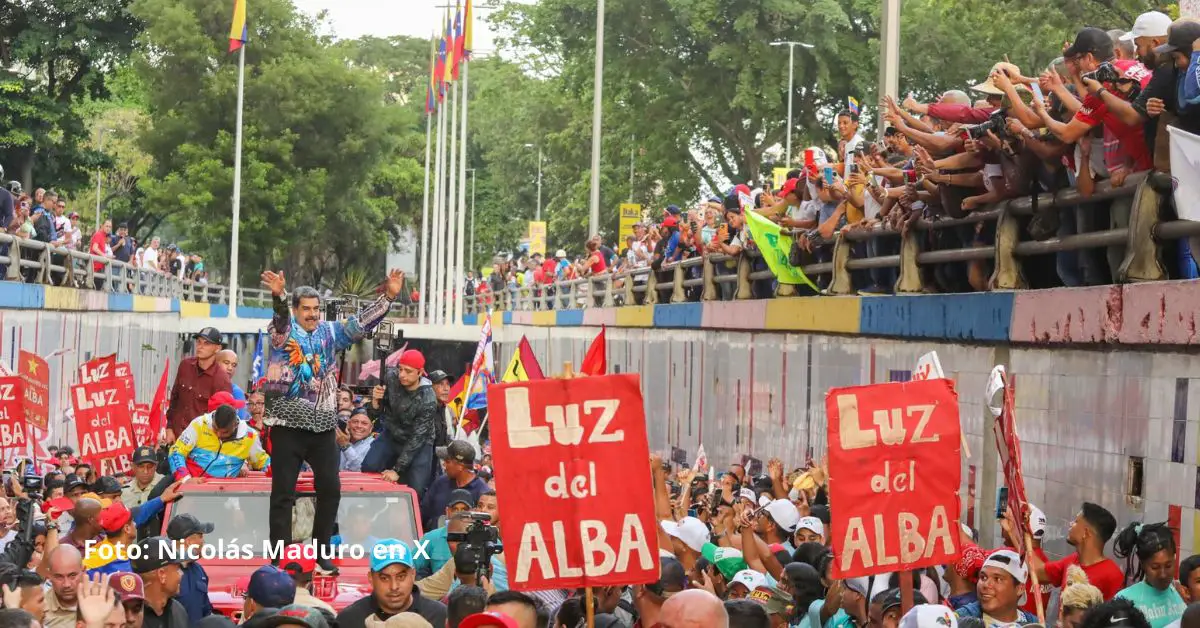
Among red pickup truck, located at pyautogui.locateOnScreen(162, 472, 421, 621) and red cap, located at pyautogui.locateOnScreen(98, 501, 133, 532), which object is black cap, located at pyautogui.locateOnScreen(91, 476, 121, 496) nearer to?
red pickup truck, located at pyautogui.locateOnScreen(162, 472, 421, 621)

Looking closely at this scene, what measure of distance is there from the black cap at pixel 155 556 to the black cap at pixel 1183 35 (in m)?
5.66

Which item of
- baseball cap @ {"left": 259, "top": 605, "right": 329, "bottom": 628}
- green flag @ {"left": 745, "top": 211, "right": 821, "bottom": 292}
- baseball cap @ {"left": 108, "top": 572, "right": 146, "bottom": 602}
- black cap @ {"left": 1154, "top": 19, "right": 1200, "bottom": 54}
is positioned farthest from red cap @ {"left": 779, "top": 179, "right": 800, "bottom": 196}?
baseball cap @ {"left": 259, "top": 605, "right": 329, "bottom": 628}

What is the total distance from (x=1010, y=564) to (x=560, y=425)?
2296 millimetres

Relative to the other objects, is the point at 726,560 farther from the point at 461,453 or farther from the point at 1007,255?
the point at 1007,255

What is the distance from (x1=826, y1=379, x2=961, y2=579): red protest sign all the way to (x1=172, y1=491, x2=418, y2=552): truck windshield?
3985 mm

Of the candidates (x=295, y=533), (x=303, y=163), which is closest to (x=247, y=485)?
(x=295, y=533)

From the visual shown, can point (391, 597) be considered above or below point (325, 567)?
above

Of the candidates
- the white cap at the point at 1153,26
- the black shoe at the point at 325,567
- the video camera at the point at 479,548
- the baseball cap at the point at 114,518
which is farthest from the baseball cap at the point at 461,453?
the white cap at the point at 1153,26

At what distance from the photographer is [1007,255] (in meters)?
14.1

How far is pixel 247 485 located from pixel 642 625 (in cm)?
410

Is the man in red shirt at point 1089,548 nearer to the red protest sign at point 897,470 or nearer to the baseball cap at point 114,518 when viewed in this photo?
the red protest sign at point 897,470

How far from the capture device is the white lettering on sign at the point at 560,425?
9.18 metres

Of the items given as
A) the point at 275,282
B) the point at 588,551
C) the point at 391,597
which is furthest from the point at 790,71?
the point at 588,551

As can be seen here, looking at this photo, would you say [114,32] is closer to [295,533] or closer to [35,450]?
[35,450]
